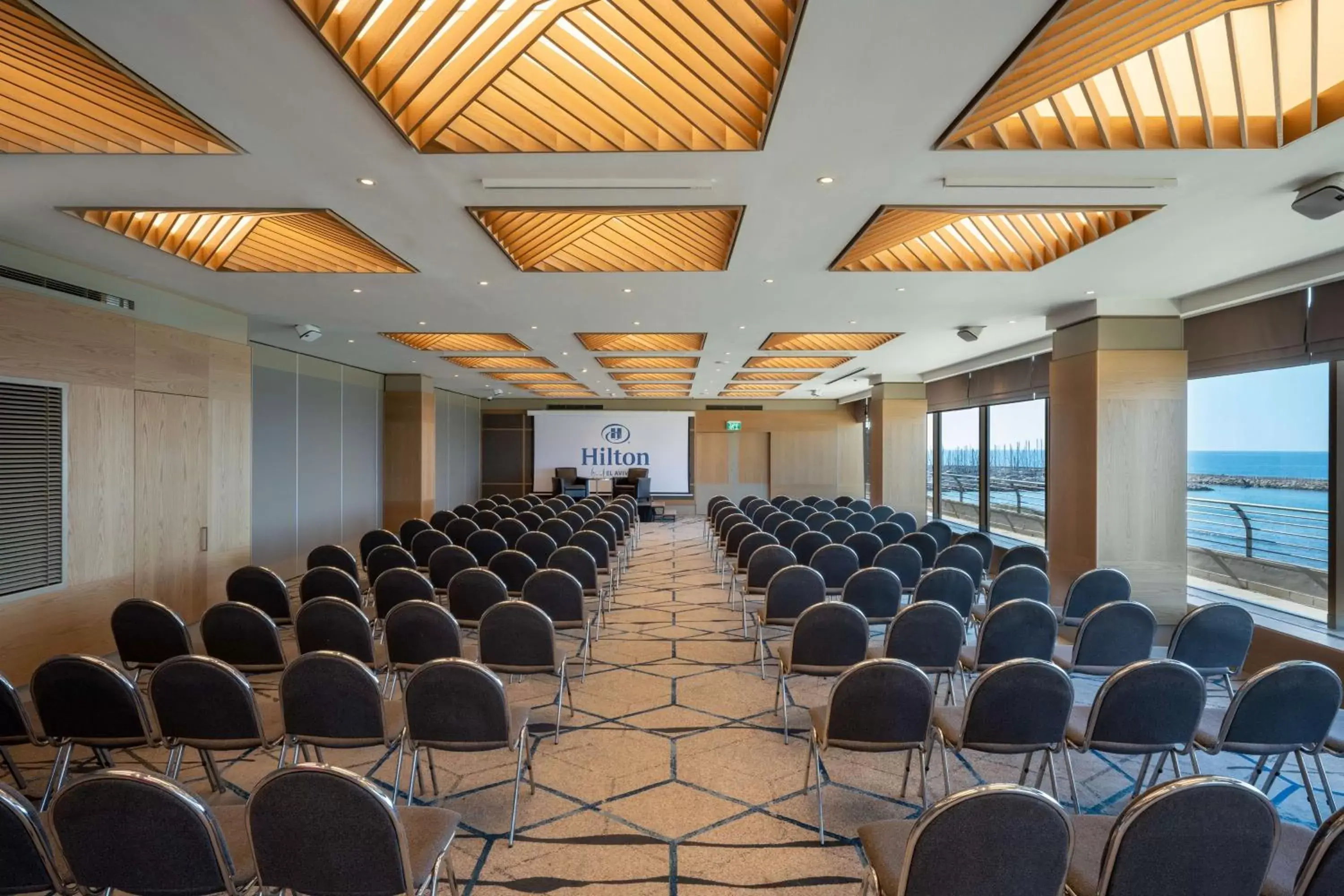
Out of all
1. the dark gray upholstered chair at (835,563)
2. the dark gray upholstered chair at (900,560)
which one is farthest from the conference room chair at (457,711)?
the dark gray upholstered chair at (900,560)

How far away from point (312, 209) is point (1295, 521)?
9322mm

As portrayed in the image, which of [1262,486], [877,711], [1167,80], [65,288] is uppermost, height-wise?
[1167,80]

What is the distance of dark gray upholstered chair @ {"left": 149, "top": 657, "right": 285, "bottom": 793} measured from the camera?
3480mm

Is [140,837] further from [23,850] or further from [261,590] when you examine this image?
[261,590]

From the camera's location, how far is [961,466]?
16578 mm

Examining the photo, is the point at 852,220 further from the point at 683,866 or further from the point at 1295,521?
the point at 1295,521

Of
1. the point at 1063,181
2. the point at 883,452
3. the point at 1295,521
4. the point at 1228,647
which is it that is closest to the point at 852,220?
the point at 1063,181

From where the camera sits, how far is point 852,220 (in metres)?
5.45

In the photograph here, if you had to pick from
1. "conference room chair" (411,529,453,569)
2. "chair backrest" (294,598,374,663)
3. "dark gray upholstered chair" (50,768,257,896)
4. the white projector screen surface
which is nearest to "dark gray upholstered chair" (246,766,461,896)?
"dark gray upholstered chair" (50,768,257,896)

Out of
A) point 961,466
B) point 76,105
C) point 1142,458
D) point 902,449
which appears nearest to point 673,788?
point 76,105

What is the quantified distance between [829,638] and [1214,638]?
7.96 feet

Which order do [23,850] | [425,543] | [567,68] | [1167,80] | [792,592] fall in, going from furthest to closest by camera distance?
[425,543] → [792,592] → [567,68] → [1167,80] → [23,850]

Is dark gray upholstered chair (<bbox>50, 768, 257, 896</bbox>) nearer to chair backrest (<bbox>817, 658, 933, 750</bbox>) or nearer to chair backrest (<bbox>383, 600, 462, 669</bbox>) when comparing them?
chair backrest (<bbox>383, 600, 462, 669</bbox>)

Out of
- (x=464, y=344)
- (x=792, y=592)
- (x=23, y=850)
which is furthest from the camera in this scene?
(x=464, y=344)
